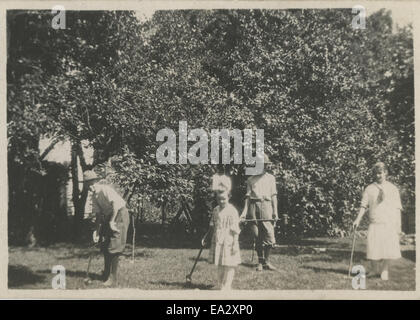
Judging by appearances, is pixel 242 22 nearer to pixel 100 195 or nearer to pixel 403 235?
pixel 100 195

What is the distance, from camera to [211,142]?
8.79 metres

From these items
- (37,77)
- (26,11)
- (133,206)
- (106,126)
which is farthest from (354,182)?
(26,11)

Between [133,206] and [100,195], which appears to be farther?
[133,206]

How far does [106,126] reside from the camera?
29.2 feet

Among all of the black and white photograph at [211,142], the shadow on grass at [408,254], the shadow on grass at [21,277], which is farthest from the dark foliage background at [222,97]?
the shadow on grass at [408,254]

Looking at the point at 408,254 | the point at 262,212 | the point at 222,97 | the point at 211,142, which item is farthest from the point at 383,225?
the point at 222,97

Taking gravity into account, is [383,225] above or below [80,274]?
above

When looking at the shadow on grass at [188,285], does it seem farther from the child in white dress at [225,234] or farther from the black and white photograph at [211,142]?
the child in white dress at [225,234]

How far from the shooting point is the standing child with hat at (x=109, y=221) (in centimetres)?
826

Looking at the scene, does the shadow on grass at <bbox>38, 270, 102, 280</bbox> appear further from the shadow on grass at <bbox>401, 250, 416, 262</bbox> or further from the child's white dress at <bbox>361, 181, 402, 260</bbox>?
the shadow on grass at <bbox>401, 250, 416, 262</bbox>

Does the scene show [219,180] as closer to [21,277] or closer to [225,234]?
[225,234]

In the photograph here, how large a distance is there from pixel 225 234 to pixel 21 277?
347 cm

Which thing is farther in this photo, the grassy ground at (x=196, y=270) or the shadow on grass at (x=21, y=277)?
the shadow on grass at (x=21, y=277)

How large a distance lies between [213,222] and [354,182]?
262 centimetres
